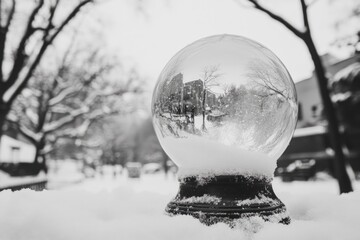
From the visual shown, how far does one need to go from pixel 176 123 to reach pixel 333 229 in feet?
3.20

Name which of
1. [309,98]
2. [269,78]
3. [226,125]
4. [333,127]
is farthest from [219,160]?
[309,98]

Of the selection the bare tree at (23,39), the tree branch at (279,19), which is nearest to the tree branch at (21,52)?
the bare tree at (23,39)

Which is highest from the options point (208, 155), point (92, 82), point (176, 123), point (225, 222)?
point (92, 82)

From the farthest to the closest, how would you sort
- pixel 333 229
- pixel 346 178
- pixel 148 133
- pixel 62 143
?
1. pixel 148 133
2. pixel 62 143
3. pixel 346 178
4. pixel 333 229

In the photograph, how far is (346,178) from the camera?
7094 millimetres

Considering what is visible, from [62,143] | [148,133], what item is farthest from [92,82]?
[148,133]

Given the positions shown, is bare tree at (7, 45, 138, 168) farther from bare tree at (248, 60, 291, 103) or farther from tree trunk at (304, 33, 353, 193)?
bare tree at (248, 60, 291, 103)

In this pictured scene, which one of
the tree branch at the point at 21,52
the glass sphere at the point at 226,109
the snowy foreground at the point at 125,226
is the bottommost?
the snowy foreground at the point at 125,226

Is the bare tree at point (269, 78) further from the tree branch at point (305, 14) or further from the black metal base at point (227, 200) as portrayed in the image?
the tree branch at point (305, 14)

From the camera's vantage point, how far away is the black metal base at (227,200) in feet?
5.29

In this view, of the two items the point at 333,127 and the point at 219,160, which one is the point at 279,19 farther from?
the point at 219,160

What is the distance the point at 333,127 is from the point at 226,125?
6.53 m

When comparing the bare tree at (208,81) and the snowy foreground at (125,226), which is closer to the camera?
the snowy foreground at (125,226)

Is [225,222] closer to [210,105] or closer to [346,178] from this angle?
[210,105]
